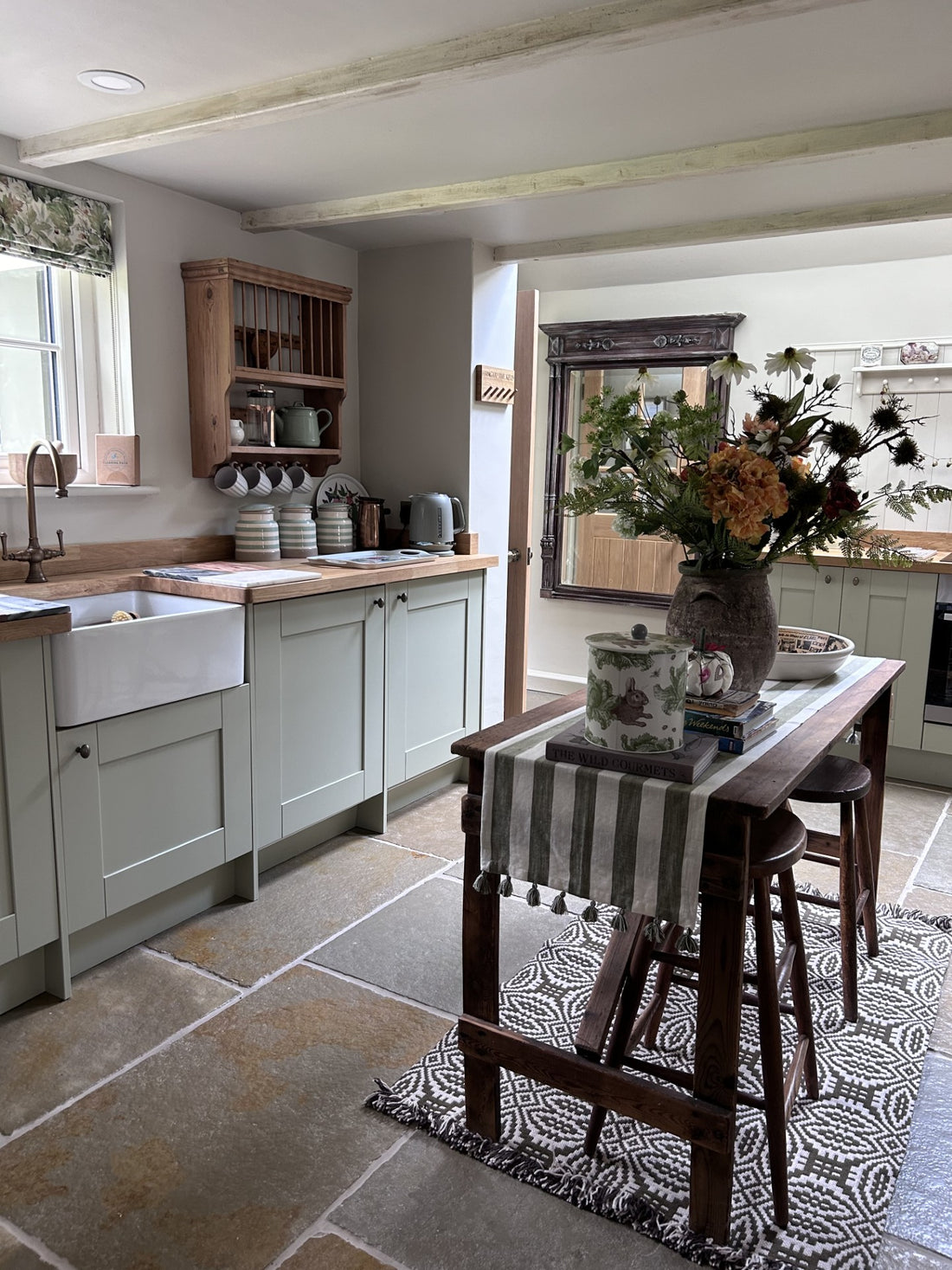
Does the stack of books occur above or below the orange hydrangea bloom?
below

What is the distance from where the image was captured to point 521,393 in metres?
4.66

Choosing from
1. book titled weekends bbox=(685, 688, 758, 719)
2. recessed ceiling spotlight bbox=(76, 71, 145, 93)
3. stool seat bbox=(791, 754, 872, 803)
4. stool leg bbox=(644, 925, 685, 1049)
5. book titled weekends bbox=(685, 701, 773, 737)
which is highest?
recessed ceiling spotlight bbox=(76, 71, 145, 93)

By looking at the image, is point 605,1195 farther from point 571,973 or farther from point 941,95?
point 941,95

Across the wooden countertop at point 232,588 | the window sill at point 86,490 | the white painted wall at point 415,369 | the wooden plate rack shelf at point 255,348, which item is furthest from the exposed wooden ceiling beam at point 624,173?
the wooden countertop at point 232,588

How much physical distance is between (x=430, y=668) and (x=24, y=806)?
5.66 ft

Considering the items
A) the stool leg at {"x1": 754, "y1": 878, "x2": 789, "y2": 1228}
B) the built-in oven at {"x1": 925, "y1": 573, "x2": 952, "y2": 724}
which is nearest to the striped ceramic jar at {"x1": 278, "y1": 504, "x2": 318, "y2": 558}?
the stool leg at {"x1": 754, "y1": 878, "x2": 789, "y2": 1228}

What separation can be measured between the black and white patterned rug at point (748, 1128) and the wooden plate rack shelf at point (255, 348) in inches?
83.1

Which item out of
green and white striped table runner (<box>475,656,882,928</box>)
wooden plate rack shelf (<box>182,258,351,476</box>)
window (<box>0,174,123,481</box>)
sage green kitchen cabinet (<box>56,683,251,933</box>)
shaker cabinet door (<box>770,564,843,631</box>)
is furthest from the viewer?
shaker cabinet door (<box>770,564,843,631</box>)

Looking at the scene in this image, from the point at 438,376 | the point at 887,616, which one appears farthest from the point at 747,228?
the point at 887,616

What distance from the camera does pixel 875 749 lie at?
256 cm

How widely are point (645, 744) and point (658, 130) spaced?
192 centimetres

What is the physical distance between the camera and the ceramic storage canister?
5.06 ft

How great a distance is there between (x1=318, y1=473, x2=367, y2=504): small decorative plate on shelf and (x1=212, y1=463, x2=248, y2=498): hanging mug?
0.47m

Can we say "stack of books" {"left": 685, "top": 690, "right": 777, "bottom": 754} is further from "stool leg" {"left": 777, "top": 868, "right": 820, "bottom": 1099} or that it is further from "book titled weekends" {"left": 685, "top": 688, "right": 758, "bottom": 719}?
"stool leg" {"left": 777, "top": 868, "right": 820, "bottom": 1099}
